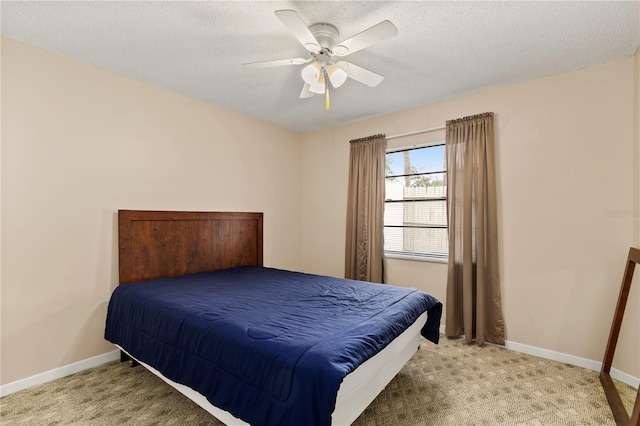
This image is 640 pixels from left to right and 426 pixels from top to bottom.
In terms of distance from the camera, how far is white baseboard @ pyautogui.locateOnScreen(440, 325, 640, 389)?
2305 mm

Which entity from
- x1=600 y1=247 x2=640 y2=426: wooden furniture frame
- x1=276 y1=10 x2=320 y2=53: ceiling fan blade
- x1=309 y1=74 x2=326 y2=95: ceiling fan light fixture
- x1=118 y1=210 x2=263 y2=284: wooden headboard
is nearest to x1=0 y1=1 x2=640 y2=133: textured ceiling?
x1=276 y1=10 x2=320 y2=53: ceiling fan blade

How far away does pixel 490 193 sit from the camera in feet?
9.78

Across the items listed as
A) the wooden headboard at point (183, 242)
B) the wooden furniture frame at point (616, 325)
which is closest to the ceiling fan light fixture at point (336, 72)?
the wooden headboard at point (183, 242)

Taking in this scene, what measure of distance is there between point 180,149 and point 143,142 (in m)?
0.36

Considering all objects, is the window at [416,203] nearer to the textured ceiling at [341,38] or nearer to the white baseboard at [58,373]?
the textured ceiling at [341,38]

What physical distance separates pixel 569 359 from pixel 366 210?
2.37 metres

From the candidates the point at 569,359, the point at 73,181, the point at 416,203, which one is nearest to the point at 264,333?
the point at 73,181

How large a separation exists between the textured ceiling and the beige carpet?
8.32ft

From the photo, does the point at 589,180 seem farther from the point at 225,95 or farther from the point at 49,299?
the point at 49,299

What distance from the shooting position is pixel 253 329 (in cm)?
166

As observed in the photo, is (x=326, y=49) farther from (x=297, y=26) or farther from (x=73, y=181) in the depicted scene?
(x=73, y=181)

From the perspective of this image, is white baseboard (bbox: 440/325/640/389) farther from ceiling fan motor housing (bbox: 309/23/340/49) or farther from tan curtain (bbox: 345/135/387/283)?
ceiling fan motor housing (bbox: 309/23/340/49)

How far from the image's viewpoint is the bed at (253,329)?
138cm

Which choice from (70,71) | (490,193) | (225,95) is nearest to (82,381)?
(70,71)
